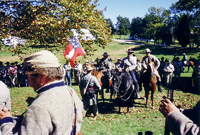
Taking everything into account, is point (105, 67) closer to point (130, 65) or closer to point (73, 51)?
point (130, 65)

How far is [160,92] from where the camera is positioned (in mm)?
12836

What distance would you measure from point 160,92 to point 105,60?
4799 millimetres

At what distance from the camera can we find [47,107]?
71.2 inches

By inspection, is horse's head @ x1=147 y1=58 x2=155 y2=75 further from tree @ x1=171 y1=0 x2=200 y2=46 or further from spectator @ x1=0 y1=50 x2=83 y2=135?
tree @ x1=171 y1=0 x2=200 y2=46

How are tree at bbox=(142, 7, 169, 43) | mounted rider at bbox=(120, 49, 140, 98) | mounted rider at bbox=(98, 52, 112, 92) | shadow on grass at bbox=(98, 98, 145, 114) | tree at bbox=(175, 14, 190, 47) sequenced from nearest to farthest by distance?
mounted rider at bbox=(120, 49, 140, 98) → shadow on grass at bbox=(98, 98, 145, 114) → mounted rider at bbox=(98, 52, 112, 92) → tree at bbox=(175, 14, 190, 47) → tree at bbox=(142, 7, 169, 43)

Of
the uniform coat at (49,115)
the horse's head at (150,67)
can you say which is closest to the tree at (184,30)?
the horse's head at (150,67)

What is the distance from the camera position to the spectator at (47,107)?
5.76 feet

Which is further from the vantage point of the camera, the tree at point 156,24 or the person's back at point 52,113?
the tree at point 156,24

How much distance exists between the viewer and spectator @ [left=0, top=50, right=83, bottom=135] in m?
1.75

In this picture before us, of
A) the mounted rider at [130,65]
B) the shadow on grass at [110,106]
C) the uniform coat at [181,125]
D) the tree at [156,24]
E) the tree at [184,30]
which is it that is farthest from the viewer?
the tree at [156,24]

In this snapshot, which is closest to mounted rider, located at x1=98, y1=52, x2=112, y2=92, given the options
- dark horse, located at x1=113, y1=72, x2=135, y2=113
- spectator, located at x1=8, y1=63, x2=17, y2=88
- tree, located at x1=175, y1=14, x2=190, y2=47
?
dark horse, located at x1=113, y1=72, x2=135, y2=113

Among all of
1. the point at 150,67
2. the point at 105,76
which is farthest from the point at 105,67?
the point at 150,67

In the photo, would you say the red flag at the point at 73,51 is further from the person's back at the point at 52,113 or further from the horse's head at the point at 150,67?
the person's back at the point at 52,113

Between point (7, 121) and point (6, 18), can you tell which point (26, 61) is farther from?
point (6, 18)
